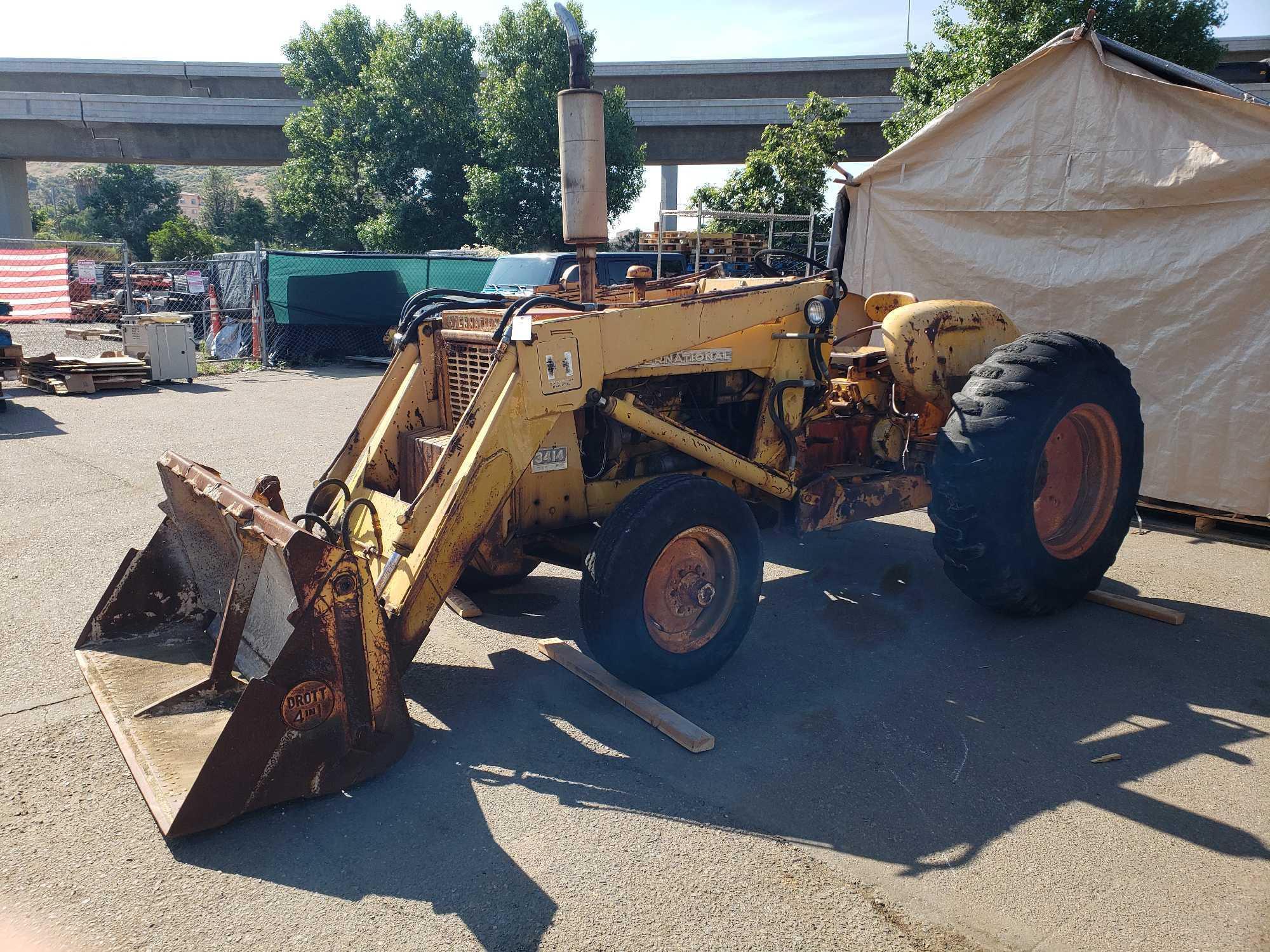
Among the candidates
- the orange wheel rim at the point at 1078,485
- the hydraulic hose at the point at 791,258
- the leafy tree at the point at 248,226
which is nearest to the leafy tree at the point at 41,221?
the leafy tree at the point at 248,226

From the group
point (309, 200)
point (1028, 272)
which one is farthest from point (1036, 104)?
point (309, 200)

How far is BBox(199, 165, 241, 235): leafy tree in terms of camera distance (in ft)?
172

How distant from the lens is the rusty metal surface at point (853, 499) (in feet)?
17.2

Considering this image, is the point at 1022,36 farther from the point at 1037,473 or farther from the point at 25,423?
the point at 25,423

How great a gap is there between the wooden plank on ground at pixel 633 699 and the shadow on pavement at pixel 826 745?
52mm

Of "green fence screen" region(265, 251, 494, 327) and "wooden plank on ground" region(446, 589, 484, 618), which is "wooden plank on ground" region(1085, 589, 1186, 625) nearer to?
"wooden plank on ground" region(446, 589, 484, 618)

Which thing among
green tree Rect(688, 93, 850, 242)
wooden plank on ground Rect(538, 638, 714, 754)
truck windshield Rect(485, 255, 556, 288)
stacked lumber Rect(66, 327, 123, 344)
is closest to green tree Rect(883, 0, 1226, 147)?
green tree Rect(688, 93, 850, 242)

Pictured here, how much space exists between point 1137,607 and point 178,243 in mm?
39896

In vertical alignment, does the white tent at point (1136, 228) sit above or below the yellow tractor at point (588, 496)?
above

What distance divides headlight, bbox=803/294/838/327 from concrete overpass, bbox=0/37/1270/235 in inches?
997

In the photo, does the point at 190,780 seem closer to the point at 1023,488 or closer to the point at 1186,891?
the point at 1186,891

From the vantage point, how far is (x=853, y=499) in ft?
17.8

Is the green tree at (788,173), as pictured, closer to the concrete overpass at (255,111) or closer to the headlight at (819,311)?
the concrete overpass at (255,111)

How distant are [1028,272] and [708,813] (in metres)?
6.24
